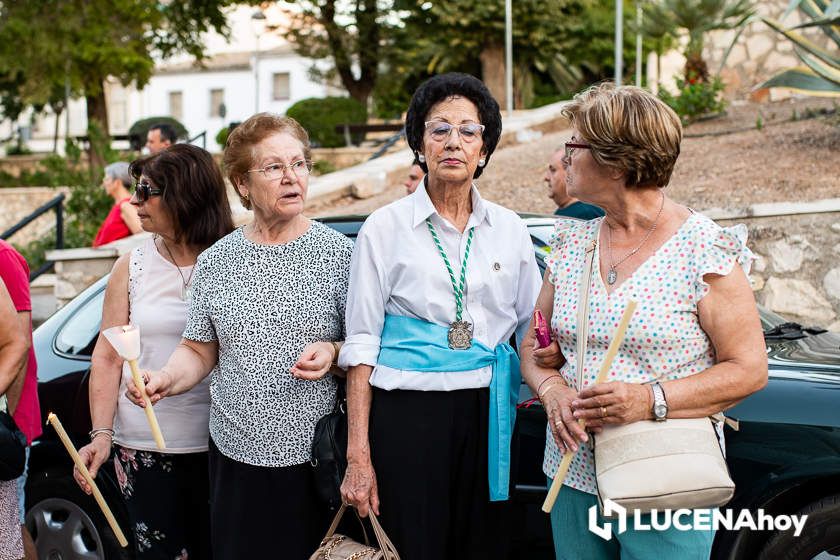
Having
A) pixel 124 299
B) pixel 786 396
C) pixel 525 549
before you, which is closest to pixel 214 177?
pixel 124 299

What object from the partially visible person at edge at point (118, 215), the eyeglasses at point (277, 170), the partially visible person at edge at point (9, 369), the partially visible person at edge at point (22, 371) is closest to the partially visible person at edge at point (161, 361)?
the partially visible person at edge at point (22, 371)

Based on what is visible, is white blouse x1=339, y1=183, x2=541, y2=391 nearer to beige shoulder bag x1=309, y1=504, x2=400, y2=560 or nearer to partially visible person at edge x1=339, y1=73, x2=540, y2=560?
partially visible person at edge x1=339, y1=73, x2=540, y2=560

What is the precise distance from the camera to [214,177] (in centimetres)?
356

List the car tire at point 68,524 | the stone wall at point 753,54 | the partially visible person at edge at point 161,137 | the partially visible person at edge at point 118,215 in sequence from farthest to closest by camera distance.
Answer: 1. the stone wall at point 753,54
2. the partially visible person at edge at point 161,137
3. the partially visible person at edge at point 118,215
4. the car tire at point 68,524

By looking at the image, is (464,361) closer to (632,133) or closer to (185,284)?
(632,133)

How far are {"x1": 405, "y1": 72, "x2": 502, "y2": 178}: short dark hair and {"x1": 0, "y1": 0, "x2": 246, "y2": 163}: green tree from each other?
20188 mm

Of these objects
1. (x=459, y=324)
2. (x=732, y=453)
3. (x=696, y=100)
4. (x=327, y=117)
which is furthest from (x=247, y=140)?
(x=327, y=117)

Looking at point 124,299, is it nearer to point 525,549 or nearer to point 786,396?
point 525,549

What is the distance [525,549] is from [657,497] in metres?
1.42

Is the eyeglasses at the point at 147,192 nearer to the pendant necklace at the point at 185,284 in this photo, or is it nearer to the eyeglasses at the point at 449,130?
the pendant necklace at the point at 185,284

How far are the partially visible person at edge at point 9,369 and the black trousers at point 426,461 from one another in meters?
1.19

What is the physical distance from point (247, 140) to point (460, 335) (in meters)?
0.95

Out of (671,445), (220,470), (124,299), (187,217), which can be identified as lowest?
(220,470)

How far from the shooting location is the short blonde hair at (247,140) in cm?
321
